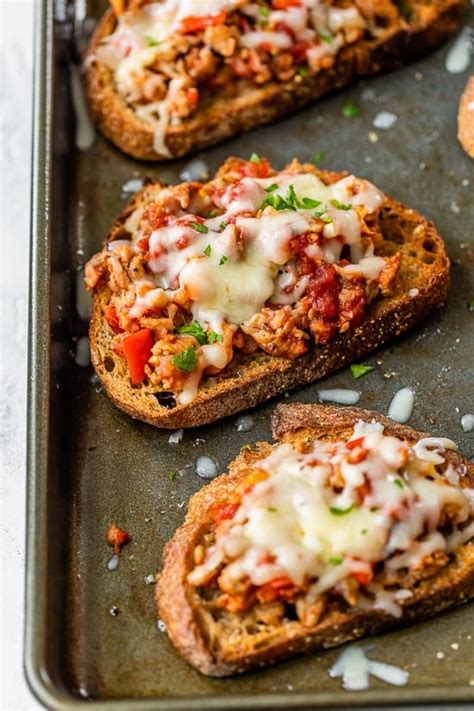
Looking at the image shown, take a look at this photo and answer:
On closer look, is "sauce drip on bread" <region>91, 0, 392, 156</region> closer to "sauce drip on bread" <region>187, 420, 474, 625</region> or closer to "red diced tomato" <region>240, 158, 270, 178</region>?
"red diced tomato" <region>240, 158, 270, 178</region>

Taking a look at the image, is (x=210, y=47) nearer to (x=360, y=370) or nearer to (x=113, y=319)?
(x=113, y=319)

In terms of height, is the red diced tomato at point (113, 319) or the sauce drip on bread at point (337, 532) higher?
the red diced tomato at point (113, 319)

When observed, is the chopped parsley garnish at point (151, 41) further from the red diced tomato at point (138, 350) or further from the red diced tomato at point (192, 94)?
the red diced tomato at point (138, 350)

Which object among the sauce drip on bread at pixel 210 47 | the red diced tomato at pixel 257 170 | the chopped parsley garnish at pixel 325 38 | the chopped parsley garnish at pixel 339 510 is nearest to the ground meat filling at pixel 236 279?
the red diced tomato at pixel 257 170

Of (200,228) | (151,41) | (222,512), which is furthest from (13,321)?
(222,512)

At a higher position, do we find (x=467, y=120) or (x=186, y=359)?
(x=186, y=359)

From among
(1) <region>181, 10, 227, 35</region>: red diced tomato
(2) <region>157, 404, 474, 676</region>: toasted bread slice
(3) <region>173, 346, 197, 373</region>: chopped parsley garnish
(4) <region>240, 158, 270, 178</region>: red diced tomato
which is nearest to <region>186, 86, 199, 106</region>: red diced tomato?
(1) <region>181, 10, 227, 35</region>: red diced tomato
